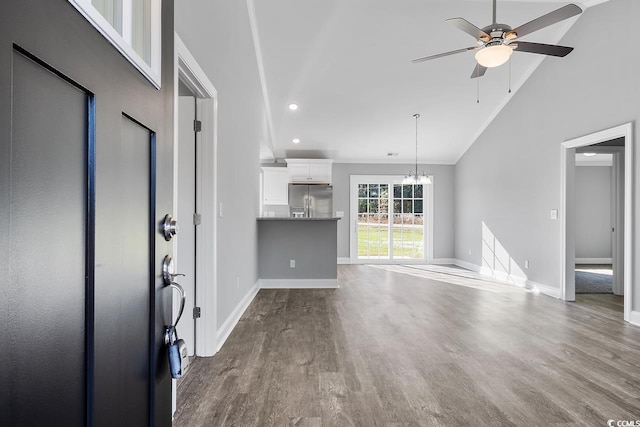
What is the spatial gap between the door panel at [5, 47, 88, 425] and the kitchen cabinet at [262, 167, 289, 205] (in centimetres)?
720

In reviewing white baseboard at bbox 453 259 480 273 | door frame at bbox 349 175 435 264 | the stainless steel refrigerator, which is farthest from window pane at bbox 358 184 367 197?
white baseboard at bbox 453 259 480 273

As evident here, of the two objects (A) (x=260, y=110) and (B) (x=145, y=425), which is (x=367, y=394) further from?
(A) (x=260, y=110)

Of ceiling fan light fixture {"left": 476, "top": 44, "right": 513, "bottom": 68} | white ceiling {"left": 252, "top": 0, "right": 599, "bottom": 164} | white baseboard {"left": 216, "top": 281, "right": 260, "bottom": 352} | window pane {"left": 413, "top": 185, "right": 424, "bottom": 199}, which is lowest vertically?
white baseboard {"left": 216, "top": 281, "right": 260, "bottom": 352}

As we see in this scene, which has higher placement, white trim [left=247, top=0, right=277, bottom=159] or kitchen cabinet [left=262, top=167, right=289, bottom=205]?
white trim [left=247, top=0, right=277, bottom=159]

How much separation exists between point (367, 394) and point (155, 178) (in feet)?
5.76

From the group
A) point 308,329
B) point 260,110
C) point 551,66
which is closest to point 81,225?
point 308,329

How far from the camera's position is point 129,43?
2.47 ft

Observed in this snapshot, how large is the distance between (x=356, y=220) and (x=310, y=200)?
1169 millimetres

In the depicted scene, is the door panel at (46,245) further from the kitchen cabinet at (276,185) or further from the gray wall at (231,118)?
the kitchen cabinet at (276,185)

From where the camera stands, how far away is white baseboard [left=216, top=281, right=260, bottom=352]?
2.79 meters

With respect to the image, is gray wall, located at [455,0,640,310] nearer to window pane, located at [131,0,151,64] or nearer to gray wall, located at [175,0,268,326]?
gray wall, located at [175,0,268,326]

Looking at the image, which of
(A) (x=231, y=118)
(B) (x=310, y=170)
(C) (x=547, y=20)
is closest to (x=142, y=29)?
(A) (x=231, y=118)

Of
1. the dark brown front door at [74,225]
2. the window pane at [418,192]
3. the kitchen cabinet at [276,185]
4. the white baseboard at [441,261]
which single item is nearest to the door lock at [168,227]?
the dark brown front door at [74,225]

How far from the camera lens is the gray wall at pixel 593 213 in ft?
26.6
